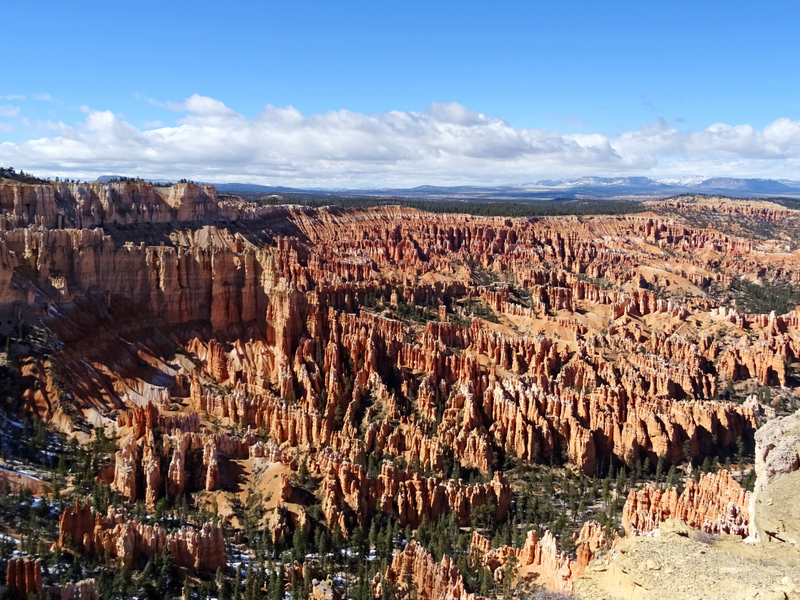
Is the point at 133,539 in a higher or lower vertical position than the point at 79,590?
higher

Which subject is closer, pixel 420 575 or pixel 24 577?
pixel 24 577

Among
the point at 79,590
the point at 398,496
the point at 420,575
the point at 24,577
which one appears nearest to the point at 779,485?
the point at 420,575

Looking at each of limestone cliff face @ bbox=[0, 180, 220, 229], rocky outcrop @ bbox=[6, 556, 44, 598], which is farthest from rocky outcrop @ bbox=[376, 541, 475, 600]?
limestone cliff face @ bbox=[0, 180, 220, 229]

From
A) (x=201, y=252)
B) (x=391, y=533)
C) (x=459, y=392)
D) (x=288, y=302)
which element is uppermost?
(x=201, y=252)

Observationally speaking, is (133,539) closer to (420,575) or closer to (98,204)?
(420,575)

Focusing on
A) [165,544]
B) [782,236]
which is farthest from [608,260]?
[165,544]

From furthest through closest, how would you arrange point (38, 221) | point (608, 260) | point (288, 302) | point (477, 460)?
point (608, 260) → point (38, 221) → point (288, 302) → point (477, 460)

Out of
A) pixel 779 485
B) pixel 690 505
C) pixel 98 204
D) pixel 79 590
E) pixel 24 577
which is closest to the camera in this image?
pixel 779 485

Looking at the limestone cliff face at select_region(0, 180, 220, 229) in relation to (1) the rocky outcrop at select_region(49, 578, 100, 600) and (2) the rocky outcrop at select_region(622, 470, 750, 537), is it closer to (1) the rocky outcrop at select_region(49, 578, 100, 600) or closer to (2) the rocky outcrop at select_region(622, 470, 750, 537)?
(1) the rocky outcrop at select_region(49, 578, 100, 600)

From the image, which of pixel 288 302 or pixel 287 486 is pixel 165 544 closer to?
pixel 287 486
